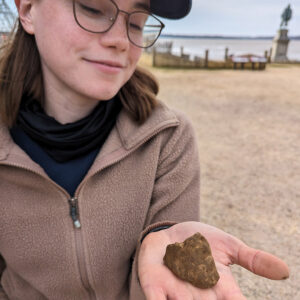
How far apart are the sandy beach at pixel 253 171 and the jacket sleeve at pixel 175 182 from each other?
156 centimetres

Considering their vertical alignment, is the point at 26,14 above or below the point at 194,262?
above

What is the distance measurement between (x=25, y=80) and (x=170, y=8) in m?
0.81

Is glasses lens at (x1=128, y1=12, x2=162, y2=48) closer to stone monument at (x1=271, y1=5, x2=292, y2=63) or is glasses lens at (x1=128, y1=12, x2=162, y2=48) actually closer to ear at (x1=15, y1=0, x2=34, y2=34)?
ear at (x1=15, y1=0, x2=34, y2=34)

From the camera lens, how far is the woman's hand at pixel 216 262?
1089mm

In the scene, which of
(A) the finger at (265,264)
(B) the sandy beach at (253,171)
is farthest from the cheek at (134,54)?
(B) the sandy beach at (253,171)

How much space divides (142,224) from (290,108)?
7.76 metres

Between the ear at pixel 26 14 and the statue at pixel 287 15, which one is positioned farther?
the statue at pixel 287 15

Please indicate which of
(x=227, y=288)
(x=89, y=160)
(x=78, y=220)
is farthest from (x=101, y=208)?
(x=227, y=288)

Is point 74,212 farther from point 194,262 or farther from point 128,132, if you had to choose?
point 194,262

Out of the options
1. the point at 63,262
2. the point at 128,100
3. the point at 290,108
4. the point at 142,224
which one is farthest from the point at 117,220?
the point at 290,108

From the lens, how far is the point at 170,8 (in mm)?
1463

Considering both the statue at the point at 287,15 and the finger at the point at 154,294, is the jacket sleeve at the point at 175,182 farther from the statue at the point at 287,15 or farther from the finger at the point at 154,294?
the statue at the point at 287,15

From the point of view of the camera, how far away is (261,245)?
10.6 ft

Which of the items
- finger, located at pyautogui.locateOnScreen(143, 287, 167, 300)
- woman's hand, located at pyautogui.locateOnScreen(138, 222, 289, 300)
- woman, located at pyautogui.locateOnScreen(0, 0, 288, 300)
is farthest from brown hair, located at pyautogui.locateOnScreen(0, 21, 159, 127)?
finger, located at pyautogui.locateOnScreen(143, 287, 167, 300)
